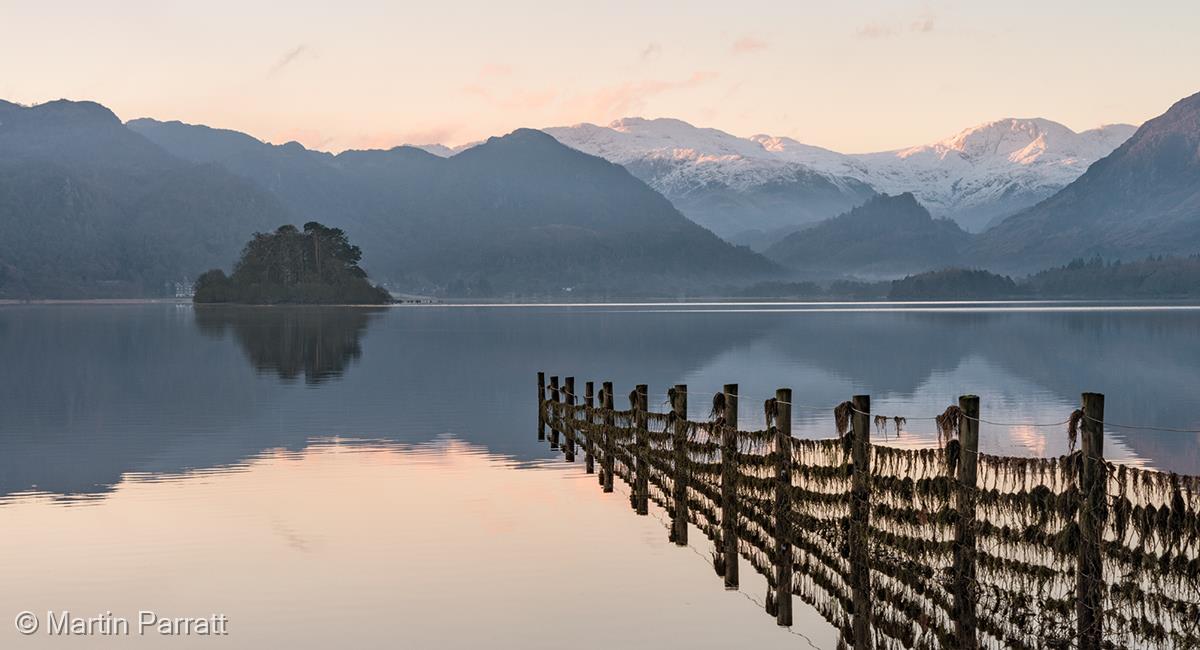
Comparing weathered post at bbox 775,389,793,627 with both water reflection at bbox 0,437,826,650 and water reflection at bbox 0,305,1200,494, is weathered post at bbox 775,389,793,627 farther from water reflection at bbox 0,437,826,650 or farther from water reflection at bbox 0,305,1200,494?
water reflection at bbox 0,305,1200,494

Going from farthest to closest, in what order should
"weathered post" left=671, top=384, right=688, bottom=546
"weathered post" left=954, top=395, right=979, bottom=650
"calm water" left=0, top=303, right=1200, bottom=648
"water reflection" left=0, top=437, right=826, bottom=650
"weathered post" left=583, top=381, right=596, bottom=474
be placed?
"weathered post" left=583, top=381, right=596, bottom=474 < "weathered post" left=671, top=384, right=688, bottom=546 < "calm water" left=0, top=303, right=1200, bottom=648 < "water reflection" left=0, top=437, right=826, bottom=650 < "weathered post" left=954, top=395, right=979, bottom=650

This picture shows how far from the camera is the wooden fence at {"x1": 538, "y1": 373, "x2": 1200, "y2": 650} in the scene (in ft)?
48.0

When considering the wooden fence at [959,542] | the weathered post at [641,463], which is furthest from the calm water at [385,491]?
the wooden fence at [959,542]

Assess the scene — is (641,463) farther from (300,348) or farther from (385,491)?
(300,348)

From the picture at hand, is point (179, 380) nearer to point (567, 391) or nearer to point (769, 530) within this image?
point (567, 391)

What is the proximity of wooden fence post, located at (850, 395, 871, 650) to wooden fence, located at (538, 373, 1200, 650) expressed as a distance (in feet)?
0.07

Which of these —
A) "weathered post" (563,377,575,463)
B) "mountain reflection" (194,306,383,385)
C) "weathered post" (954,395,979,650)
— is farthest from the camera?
"mountain reflection" (194,306,383,385)

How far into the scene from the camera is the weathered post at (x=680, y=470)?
25.3 meters

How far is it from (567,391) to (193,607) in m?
23.0

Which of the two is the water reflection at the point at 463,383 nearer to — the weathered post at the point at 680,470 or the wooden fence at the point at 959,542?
the weathered post at the point at 680,470

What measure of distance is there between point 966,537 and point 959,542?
0.12 m

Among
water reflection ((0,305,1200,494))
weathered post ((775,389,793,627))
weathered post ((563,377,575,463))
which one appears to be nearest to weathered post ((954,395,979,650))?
weathered post ((775,389,793,627))

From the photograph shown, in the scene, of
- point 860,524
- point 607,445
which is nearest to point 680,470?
point 607,445

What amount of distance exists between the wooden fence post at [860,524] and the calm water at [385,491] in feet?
3.65
